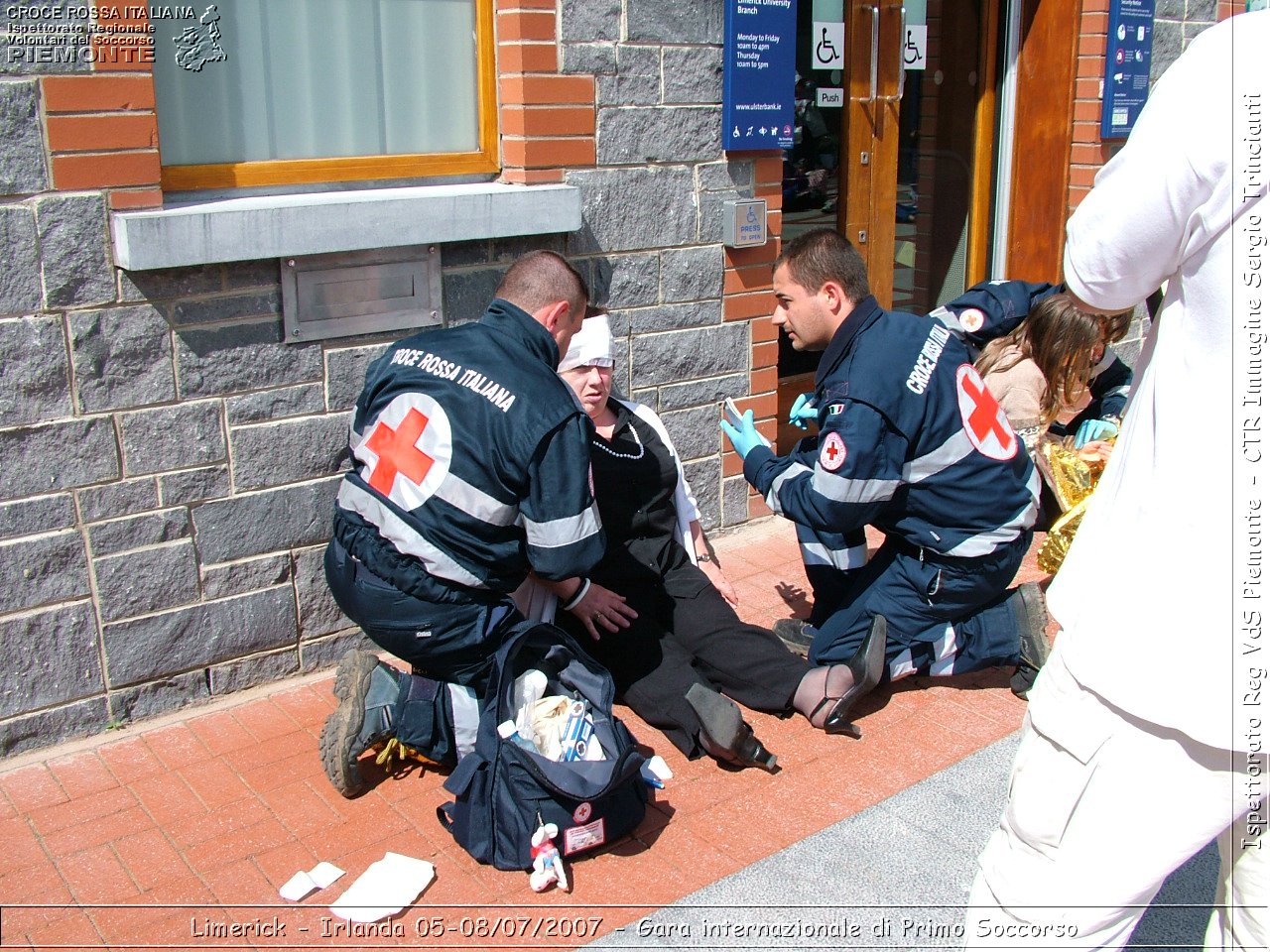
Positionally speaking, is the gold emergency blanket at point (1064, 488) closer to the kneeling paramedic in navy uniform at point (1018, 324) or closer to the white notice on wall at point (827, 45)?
the kneeling paramedic in navy uniform at point (1018, 324)

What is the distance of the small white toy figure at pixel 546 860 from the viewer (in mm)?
2920

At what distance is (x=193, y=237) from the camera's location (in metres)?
3.53

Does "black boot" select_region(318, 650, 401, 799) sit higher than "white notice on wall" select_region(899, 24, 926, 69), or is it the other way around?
Answer: "white notice on wall" select_region(899, 24, 926, 69)

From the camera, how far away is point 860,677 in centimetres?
367

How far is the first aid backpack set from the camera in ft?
9.70

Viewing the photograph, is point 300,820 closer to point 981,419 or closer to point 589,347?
point 589,347

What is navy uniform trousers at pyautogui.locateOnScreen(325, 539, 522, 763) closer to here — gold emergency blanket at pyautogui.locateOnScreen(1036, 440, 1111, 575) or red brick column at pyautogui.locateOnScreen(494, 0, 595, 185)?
red brick column at pyautogui.locateOnScreen(494, 0, 595, 185)

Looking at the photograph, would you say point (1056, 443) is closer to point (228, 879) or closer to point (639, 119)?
point (639, 119)

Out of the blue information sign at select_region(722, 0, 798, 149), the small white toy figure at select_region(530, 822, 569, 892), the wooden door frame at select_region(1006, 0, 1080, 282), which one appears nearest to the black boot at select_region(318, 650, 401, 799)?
the small white toy figure at select_region(530, 822, 569, 892)

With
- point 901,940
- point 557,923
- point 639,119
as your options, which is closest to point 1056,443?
point 639,119

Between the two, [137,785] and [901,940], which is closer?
[901,940]

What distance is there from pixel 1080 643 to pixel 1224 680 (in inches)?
8.7

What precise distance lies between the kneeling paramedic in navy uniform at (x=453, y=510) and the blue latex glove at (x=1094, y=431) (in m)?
2.85

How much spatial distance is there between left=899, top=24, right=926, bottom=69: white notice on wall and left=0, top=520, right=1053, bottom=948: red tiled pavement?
343 cm
